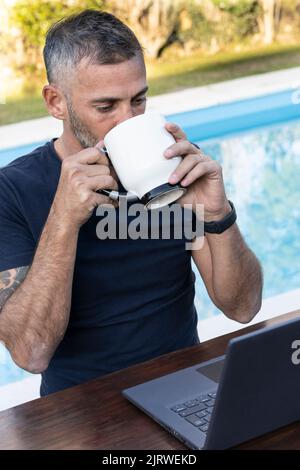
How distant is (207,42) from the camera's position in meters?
10.3

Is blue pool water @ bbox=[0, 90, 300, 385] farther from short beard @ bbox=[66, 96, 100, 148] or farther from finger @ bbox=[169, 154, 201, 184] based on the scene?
finger @ bbox=[169, 154, 201, 184]

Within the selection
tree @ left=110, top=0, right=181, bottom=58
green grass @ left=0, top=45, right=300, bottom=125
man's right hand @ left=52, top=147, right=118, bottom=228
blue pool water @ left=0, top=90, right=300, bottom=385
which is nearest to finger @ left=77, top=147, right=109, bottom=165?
man's right hand @ left=52, top=147, right=118, bottom=228

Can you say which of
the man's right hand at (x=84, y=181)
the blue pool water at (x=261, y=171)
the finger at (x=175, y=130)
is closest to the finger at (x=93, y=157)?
the man's right hand at (x=84, y=181)

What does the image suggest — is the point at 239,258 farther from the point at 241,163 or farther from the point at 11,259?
the point at 241,163

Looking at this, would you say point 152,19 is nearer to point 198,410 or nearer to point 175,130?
point 175,130

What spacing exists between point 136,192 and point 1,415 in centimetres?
41

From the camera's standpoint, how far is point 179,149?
131 cm

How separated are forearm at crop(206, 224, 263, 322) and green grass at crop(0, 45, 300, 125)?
665 centimetres

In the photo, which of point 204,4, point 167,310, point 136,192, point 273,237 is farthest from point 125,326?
point 204,4

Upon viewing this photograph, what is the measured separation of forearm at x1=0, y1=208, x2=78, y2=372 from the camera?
4.78 ft

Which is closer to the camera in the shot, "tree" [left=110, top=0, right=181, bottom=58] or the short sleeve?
the short sleeve

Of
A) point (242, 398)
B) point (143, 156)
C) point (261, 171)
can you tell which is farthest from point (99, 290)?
point (261, 171)

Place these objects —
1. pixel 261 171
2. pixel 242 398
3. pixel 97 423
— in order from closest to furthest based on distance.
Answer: pixel 242 398 < pixel 97 423 < pixel 261 171

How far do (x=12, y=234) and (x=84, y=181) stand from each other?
0.88ft
